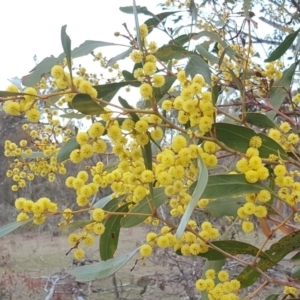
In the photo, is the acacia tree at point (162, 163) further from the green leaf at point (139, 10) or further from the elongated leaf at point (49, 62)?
the green leaf at point (139, 10)

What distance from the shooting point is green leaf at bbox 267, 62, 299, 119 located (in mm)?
990

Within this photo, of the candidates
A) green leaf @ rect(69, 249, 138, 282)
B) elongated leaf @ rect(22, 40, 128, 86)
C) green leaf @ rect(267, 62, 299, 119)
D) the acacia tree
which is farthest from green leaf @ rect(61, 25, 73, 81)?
green leaf @ rect(267, 62, 299, 119)

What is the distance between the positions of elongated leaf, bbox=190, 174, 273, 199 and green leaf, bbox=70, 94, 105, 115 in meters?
0.18

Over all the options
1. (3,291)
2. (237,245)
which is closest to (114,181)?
(237,245)

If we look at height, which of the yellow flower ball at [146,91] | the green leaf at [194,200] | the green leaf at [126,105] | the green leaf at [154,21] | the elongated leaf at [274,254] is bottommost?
the elongated leaf at [274,254]

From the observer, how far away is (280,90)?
1004mm

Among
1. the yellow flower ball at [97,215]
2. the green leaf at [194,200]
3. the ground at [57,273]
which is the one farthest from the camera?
the ground at [57,273]

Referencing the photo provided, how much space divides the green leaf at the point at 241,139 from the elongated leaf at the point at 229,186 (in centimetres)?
6

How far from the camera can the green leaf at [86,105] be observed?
1.67 ft

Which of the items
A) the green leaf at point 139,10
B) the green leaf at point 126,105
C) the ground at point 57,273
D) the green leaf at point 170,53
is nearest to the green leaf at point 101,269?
the green leaf at point 126,105

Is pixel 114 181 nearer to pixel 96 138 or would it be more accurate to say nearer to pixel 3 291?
pixel 96 138

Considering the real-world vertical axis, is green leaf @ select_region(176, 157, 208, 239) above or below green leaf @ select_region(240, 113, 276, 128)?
below

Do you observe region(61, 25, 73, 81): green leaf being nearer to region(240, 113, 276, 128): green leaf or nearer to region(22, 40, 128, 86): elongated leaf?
region(22, 40, 128, 86): elongated leaf

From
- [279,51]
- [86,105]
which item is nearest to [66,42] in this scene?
[86,105]
